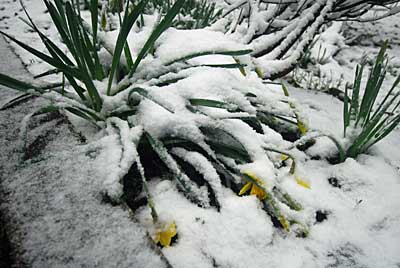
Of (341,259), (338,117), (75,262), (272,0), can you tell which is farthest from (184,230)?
(272,0)

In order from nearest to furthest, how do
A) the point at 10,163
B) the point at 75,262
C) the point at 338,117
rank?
the point at 75,262 < the point at 10,163 < the point at 338,117

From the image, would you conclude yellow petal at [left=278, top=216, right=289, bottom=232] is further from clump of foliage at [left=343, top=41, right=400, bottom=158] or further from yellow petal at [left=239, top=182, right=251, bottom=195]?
clump of foliage at [left=343, top=41, right=400, bottom=158]

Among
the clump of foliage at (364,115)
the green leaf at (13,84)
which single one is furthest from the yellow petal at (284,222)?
the green leaf at (13,84)

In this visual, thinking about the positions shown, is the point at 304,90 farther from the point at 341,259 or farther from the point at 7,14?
the point at 7,14

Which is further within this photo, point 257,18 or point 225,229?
point 257,18

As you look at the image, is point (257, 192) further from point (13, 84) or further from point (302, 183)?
point (13, 84)

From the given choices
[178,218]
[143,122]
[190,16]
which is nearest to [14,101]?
[143,122]
